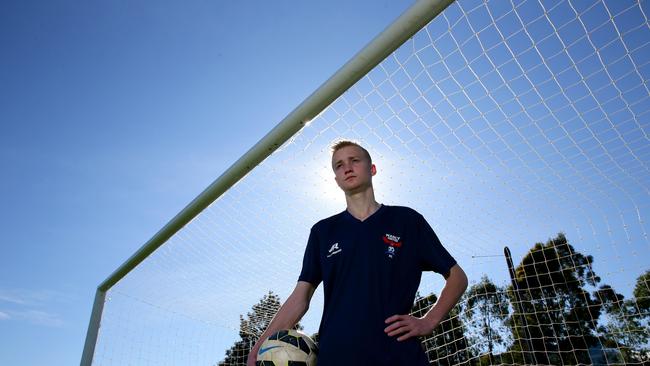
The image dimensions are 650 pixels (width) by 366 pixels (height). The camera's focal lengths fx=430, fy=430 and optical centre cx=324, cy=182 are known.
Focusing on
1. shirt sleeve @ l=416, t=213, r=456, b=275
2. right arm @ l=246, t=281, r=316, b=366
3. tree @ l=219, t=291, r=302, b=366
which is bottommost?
right arm @ l=246, t=281, r=316, b=366

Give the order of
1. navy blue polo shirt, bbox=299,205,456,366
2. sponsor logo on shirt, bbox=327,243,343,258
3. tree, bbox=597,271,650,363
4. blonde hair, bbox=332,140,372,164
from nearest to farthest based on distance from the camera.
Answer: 1. navy blue polo shirt, bbox=299,205,456,366
2. sponsor logo on shirt, bbox=327,243,343,258
3. blonde hair, bbox=332,140,372,164
4. tree, bbox=597,271,650,363

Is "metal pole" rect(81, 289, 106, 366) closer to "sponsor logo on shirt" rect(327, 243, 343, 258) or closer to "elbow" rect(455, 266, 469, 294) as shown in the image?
"sponsor logo on shirt" rect(327, 243, 343, 258)

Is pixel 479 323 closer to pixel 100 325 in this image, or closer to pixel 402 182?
pixel 402 182

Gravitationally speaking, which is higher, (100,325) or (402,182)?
(402,182)

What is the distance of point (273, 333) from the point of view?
204 cm

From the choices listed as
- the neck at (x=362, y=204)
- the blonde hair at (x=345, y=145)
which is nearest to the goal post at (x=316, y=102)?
the blonde hair at (x=345, y=145)

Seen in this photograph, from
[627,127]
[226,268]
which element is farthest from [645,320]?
[226,268]

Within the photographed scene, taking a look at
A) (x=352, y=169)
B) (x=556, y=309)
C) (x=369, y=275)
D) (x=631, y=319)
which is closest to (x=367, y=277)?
(x=369, y=275)

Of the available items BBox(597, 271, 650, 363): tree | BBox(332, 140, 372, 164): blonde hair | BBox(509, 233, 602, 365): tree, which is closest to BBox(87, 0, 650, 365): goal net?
BBox(597, 271, 650, 363): tree

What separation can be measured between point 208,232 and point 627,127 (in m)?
4.91

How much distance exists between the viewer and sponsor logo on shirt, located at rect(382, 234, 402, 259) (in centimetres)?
193

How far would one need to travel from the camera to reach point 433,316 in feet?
5.98

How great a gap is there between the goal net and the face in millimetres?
1184

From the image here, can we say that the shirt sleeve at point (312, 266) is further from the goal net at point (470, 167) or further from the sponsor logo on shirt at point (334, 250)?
the goal net at point (470, 167)
